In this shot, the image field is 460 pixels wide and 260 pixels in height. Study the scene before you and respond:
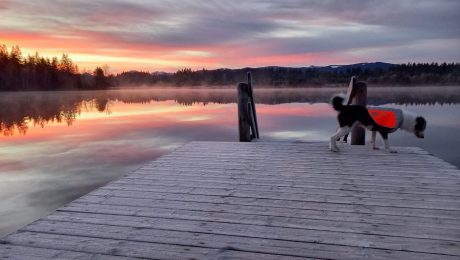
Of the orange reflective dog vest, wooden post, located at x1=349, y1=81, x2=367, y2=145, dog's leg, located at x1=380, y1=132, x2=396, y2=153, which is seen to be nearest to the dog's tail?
the orange reflective dog vest

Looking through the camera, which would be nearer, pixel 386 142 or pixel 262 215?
pixel 262 215

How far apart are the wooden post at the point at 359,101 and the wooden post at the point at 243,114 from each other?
2626mm

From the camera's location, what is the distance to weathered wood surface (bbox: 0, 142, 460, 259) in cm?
285

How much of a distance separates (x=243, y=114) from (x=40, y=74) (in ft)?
349

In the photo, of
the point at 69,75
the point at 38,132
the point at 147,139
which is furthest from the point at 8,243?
the point at 69,75

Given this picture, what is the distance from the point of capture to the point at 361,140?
7.75 metres

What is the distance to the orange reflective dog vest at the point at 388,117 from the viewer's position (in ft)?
20.2

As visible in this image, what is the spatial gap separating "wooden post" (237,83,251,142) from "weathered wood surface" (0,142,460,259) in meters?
2.82

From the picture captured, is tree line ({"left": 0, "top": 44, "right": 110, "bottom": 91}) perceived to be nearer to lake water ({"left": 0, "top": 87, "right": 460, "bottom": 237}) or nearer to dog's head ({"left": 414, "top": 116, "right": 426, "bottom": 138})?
lake water ({"left": 0, "top": 87, "right": 460, "bottom": 237})

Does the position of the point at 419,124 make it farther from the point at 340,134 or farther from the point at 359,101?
the point at 359,101

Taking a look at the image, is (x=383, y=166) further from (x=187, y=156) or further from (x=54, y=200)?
(x=54, y=200)

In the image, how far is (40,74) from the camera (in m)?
97.4

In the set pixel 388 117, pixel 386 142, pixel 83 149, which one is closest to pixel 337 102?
pixel 388 117

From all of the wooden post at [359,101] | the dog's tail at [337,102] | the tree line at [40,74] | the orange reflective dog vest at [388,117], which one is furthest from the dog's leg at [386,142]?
the tree line at [40,74]
